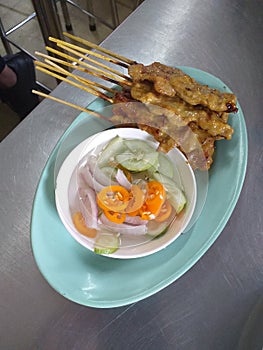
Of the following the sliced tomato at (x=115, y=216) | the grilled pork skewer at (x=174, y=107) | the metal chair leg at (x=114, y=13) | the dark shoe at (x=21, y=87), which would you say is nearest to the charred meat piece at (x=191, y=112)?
the grilled pork skewer at (x=174, y=107)

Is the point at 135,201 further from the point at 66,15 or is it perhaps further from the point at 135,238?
the point at 66,15

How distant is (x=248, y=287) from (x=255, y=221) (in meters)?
0.22

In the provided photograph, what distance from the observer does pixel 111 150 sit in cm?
133

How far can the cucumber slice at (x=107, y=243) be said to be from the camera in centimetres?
120

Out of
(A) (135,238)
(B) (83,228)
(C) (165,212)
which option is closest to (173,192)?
(C) (165,212)

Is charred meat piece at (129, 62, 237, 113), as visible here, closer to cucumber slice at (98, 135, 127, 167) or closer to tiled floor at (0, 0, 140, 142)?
cucumber slice at (98, 135, 127, 167)

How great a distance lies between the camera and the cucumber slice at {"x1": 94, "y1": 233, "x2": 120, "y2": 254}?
1.20 meters

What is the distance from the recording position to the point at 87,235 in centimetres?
123

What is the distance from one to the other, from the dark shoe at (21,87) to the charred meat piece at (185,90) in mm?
1517

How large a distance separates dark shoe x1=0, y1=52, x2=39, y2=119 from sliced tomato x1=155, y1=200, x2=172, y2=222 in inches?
68.1

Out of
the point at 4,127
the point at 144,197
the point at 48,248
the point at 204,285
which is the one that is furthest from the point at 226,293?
the point at 4,127

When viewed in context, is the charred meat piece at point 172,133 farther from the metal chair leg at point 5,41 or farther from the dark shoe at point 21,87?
the metal chair leg at point 5,41

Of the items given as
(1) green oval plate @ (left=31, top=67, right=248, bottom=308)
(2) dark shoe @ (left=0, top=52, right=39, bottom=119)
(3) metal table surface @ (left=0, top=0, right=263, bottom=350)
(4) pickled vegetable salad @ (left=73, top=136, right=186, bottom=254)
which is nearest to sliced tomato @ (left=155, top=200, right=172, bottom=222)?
(4) pickled vegetable salad @ (left=73, top=136, right=186, bottom=254)

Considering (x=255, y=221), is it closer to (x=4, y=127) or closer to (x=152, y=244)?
(x=152, y=244)
